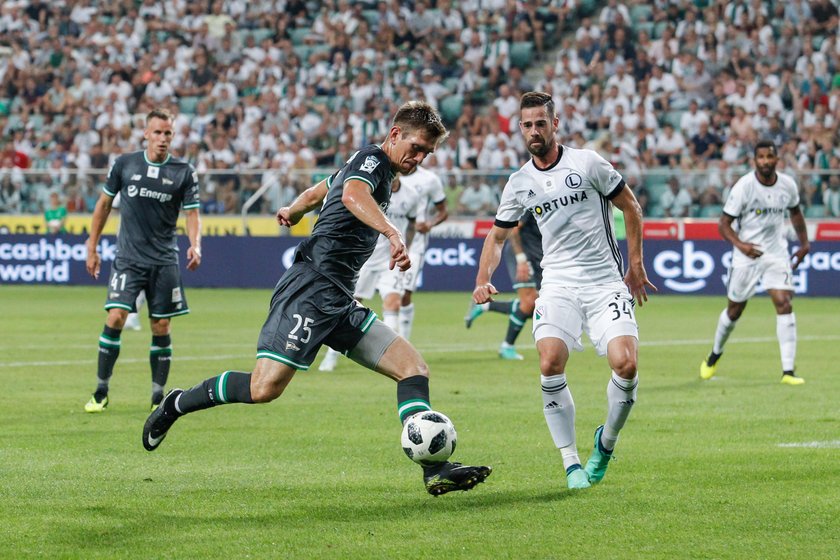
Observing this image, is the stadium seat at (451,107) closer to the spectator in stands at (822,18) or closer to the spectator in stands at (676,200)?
the spectator in stands at (676,200)

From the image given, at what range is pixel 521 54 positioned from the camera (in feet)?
106

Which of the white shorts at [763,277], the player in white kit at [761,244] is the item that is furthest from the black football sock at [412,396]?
the white shorts at [763,277]

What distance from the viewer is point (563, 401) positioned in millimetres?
7773

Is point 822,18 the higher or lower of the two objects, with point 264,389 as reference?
higher

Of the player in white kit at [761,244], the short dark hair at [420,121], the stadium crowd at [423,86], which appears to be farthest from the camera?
the stadium crowd at [423,86]

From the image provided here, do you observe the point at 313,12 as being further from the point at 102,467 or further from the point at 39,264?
the point at 102,467

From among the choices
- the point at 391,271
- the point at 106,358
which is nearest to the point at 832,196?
the point at 391,271

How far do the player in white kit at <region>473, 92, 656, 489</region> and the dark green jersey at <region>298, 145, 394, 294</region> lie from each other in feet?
2.42

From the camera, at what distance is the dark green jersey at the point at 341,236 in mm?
7273

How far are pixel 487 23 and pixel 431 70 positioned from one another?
76.1 inches

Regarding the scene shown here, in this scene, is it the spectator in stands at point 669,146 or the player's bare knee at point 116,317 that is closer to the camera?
the player's bare knee at point 116,317

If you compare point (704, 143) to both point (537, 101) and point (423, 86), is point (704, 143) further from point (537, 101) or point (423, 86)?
point (537, 101)

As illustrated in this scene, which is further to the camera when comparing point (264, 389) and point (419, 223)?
point (419, 223)

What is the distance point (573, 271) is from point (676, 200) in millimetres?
17648
